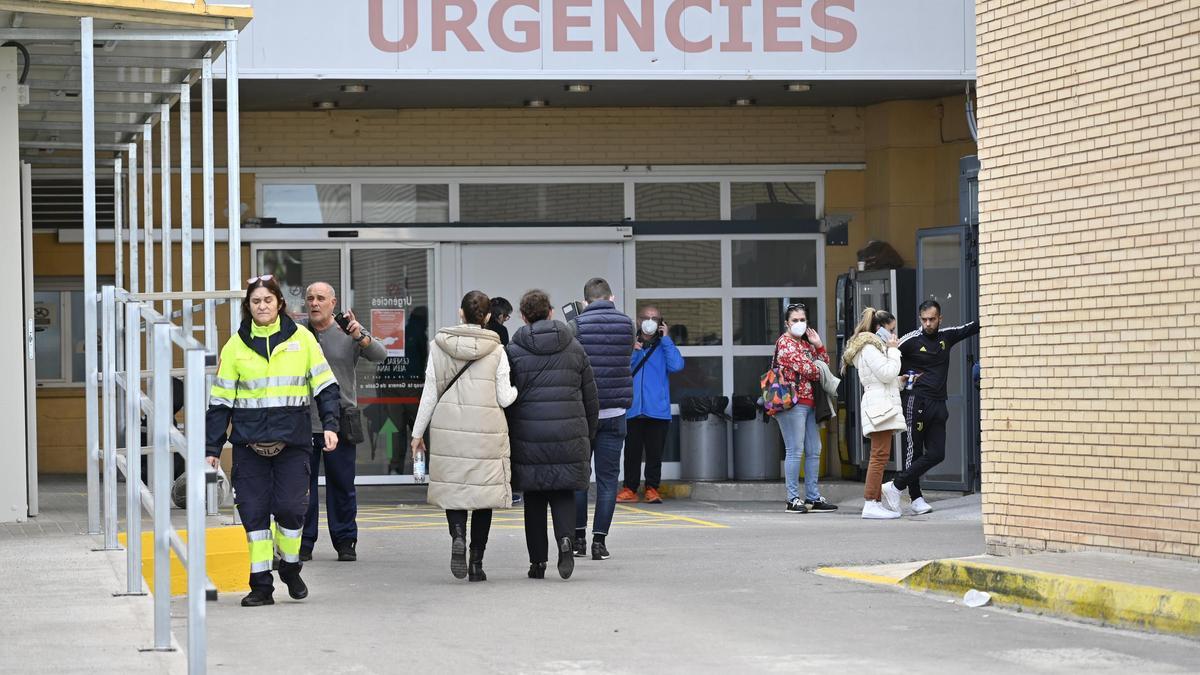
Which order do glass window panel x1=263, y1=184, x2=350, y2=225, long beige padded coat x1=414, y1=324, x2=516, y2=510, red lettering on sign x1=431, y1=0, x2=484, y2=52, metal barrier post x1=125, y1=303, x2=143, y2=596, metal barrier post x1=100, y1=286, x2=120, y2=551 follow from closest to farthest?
metal barrier post x1=125, y1=303, x2=143, y2=596, metal barrier post x1=100, y1=286, x2=120, y2=551, long beige padded coat x1=414, y1=324, x2=516, y2=510, red lettering on sign x1=431, y1=0, x2=484, y2=52, glass window panel x1=263, y1=184, x2=350, y2=225

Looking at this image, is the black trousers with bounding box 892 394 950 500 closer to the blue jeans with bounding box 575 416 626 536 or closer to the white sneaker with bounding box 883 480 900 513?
the white sneaker with bounding box 883 480 900 513

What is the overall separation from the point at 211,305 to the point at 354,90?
5.82 metres

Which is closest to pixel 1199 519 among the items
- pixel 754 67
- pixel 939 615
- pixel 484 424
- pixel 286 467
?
pixel 939 615

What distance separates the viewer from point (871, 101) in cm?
1931

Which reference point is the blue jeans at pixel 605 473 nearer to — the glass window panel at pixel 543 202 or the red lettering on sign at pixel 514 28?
the red lettering on sign at pixel 514 28

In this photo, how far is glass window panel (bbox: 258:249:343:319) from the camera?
18.9m

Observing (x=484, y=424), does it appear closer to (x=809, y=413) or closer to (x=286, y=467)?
(x=286, y=467)

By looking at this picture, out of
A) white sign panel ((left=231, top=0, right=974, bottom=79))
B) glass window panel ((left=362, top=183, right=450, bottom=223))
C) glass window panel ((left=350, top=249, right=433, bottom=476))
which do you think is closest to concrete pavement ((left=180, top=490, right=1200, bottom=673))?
white sign panel ((left=231, top=0, right=974, bottom=79))

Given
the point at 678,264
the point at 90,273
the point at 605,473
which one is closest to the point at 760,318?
the point at 678,264

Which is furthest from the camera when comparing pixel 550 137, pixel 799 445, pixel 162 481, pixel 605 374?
pixel 550 137

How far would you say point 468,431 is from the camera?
10531mm

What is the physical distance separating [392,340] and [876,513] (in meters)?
6.17

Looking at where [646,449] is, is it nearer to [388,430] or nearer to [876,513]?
[876,513]

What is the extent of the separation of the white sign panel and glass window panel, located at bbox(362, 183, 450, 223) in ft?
10.1
